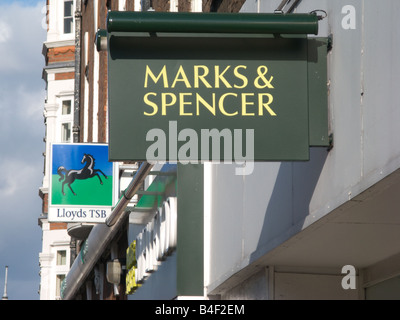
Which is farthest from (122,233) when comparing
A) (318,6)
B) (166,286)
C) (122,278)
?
(318,6)

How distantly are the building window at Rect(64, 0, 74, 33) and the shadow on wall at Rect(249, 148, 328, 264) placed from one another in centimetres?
2203

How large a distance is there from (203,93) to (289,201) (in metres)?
1.49

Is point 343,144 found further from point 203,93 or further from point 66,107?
point 66,107

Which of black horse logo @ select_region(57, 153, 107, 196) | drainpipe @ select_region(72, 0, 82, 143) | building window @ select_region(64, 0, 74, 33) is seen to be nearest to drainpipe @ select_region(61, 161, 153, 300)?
black horse logo @ select_region(57, 153, 107, 196)

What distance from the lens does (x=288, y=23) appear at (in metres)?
6.34

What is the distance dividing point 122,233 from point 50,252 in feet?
41.8

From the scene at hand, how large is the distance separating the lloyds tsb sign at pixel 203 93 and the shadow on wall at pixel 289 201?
56cm

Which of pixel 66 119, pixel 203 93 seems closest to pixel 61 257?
pixel 66 119

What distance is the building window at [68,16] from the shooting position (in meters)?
29.5

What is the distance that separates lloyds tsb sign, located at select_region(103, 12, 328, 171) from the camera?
627cm

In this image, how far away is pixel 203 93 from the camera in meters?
6.36

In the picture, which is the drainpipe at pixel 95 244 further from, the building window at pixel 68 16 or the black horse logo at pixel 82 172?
the building window at pixel 68 16

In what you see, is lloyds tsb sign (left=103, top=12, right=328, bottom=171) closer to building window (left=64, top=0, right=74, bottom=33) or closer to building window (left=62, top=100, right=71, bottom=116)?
building window (left=62, top=100, right=71, bottom=116)

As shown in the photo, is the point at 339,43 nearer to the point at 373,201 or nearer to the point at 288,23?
the point at 288,23
